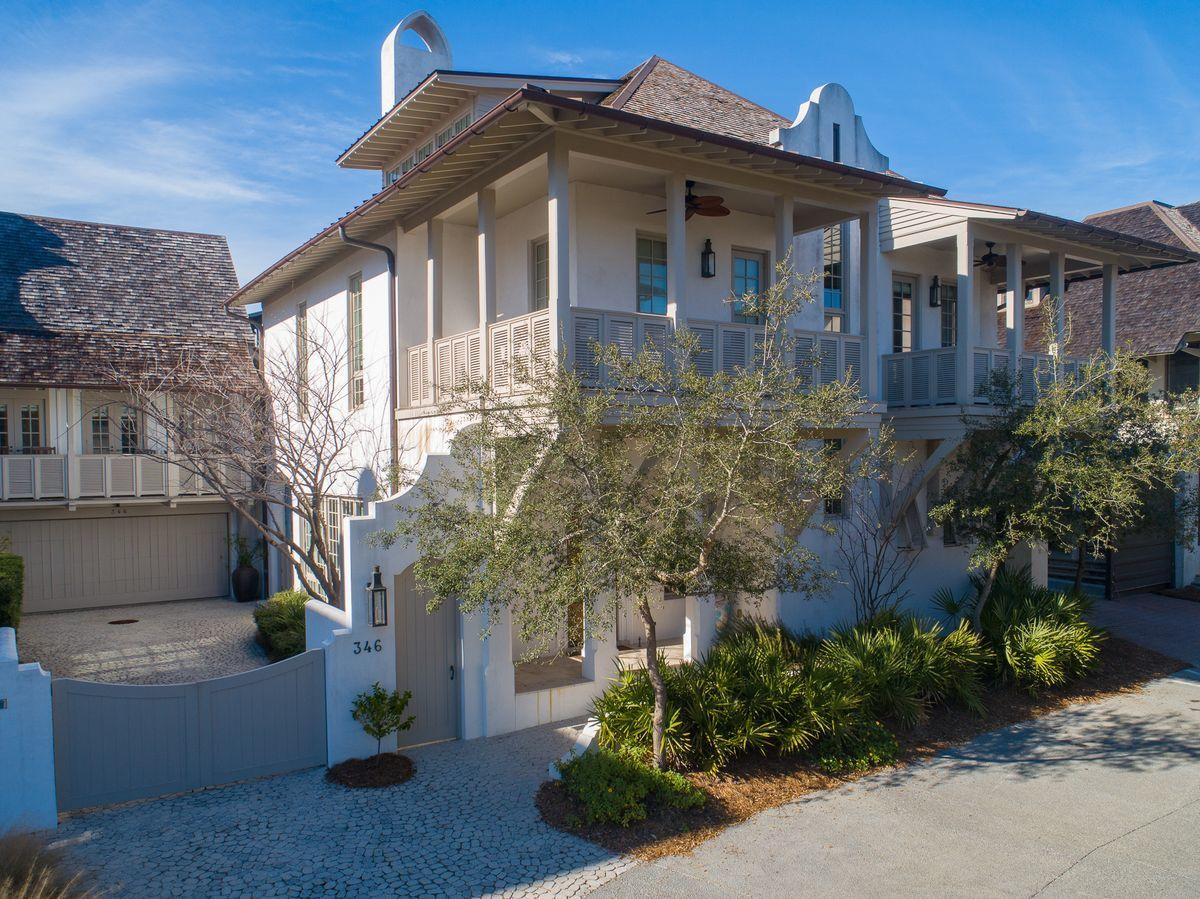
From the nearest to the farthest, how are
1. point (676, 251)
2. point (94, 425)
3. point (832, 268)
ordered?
point (676, 251) < point (832, 268) < point (94, 425)

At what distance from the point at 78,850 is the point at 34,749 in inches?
40.4

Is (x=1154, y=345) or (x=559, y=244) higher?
(x=559, y=244)

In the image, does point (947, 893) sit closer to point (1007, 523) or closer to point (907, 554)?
point (1007, 523)

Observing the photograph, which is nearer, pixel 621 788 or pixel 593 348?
pixel 621 788

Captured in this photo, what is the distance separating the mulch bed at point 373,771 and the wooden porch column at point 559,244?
4.89 m

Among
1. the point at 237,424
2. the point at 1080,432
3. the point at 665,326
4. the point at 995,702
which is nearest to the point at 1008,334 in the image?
the point at 1080,432

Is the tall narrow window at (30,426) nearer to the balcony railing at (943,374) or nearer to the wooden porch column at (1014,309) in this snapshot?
the balcony railing at (943,374)


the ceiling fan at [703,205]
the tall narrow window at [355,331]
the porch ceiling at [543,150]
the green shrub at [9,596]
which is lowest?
the green shrub at [9,596]

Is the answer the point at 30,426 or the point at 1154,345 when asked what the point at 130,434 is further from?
the point at 1154,345

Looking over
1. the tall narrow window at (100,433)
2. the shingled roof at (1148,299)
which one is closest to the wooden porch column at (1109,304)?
the shingled roof at (1148,299)

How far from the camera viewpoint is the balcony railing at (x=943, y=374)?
43.3 ft

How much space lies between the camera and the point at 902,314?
15.8 meters

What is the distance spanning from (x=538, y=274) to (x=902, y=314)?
7.28m

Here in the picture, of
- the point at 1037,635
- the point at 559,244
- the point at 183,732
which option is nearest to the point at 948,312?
the point at 1037,635
